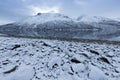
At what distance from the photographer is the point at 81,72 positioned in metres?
8.59

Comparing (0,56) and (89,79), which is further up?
(0,56)

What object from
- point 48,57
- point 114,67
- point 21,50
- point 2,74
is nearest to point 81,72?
point 114,67

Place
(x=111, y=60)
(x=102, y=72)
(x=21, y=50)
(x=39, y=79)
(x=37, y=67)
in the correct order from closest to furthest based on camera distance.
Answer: (x=39, y=79) < (x=102, y=72) < (x=37, y=67) < (x=111, y=60) < (x=21, y=50)

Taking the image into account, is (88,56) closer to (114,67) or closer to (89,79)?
(114,67)

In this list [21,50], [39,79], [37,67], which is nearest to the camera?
[39,79]

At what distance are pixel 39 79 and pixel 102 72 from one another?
3254 millimetres

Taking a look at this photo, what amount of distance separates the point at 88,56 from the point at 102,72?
225 centimetres

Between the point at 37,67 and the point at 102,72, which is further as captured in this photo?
the point at 37,67

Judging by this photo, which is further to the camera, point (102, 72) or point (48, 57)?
point (48, 57)

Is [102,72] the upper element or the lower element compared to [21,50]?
lower

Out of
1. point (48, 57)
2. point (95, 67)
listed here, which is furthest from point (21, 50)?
point (95, 67)

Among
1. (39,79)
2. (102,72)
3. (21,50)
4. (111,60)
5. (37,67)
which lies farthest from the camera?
(21,50)

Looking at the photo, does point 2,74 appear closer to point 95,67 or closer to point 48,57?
point 48,57

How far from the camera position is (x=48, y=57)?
10.5m
